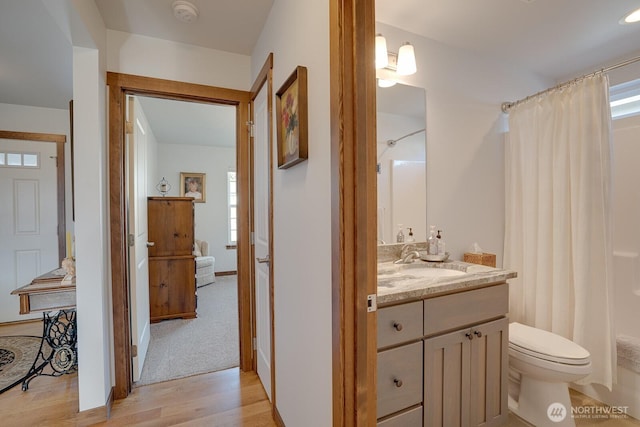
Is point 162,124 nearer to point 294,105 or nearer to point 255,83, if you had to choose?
point 255,83

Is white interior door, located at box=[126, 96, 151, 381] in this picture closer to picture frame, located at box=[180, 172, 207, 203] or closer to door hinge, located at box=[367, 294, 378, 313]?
door hinge, located at box=[367, 294, 378, 313]

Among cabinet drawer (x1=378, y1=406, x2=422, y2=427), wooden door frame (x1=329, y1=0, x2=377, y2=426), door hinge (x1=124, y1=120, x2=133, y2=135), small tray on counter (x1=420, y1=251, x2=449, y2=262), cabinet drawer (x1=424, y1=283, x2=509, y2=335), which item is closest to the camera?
wooden door frame (x1=329, y1=0, x2=377, y2=426)

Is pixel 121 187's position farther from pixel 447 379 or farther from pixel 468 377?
pixel 468 377

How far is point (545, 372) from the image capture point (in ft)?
4.98

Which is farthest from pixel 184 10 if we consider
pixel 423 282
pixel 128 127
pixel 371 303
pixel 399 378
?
pixel 399 378

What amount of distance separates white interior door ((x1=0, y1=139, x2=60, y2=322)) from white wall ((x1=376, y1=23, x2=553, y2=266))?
153 inches

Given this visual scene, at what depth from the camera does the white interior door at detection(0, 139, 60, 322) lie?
312 centimetres

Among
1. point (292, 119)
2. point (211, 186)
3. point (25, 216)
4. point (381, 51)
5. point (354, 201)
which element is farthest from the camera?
point (211, 186)

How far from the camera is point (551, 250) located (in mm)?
2010

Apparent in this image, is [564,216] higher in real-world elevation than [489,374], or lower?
higher

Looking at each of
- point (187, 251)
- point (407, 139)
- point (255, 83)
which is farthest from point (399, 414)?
point (187, 251)

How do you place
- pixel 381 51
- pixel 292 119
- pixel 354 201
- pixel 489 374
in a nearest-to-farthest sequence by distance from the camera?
pixel 354 201
pixel 292 119
pixel 489 374
pixel 381 51

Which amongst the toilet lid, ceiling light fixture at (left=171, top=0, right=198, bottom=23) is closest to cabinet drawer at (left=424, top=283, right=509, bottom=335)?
the toilet lid

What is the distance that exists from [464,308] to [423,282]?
0.26 meters
